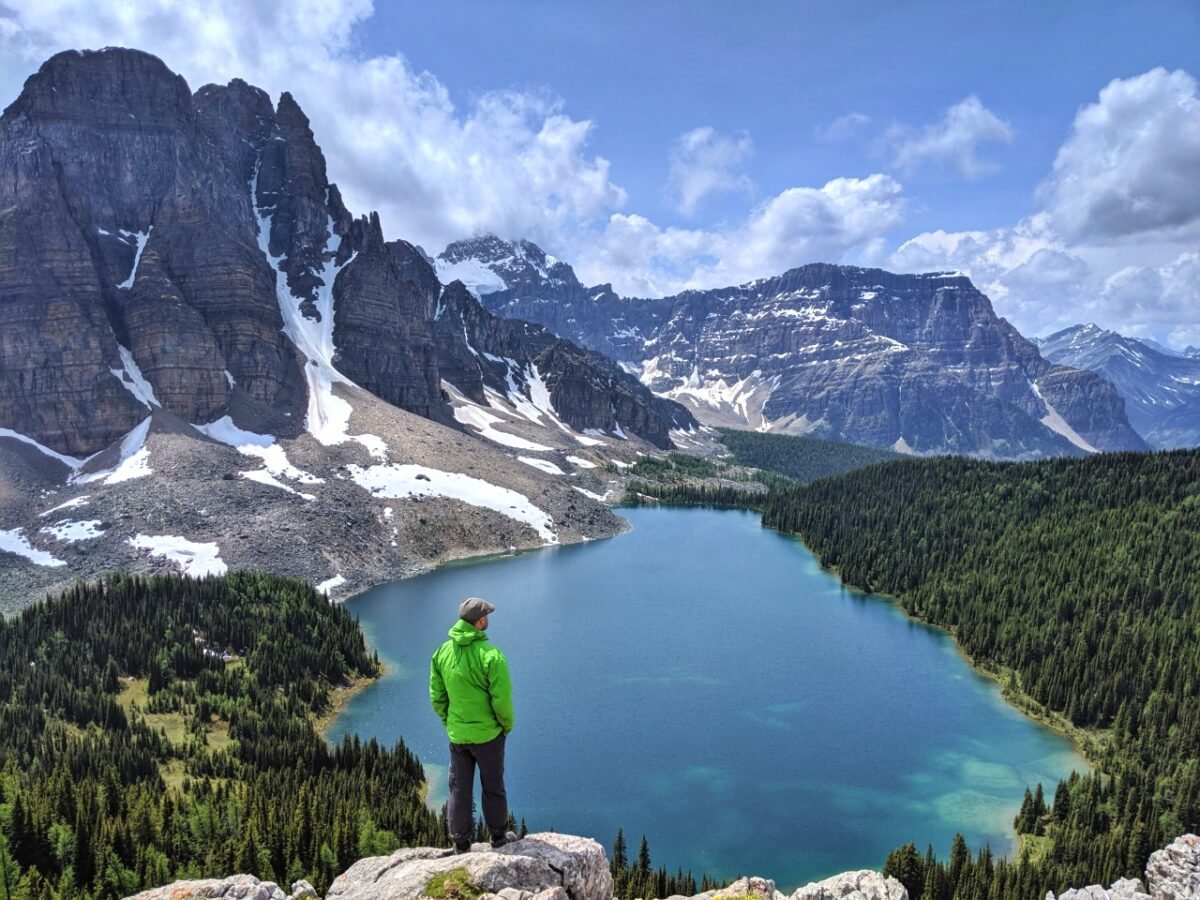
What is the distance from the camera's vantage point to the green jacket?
1237cm

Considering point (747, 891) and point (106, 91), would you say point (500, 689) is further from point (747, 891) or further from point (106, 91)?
point (106, 91)

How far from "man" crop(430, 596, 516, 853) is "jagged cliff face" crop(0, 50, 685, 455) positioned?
106334mm

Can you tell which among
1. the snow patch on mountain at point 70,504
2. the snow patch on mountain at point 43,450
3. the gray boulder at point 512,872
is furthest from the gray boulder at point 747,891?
the snow patch on mountain at point 43,450

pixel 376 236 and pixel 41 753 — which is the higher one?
pixel 376 236

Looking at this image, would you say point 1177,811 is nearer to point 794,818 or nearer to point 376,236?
point 794,818

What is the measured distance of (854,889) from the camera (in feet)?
72.7

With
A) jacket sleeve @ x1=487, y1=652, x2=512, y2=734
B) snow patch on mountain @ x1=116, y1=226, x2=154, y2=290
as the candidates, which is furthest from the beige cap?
snow patch on mountain @ x1=116, y1=226, x2=154, y2=290

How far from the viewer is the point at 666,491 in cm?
16238

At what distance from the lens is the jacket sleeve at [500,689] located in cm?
1228

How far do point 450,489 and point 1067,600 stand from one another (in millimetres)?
74627

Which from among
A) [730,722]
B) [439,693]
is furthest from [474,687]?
[730,722]

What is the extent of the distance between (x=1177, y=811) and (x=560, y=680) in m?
36.3

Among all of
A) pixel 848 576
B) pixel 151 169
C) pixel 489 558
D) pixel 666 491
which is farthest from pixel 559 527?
pixel 151 169

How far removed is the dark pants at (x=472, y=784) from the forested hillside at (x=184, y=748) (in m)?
17.2
